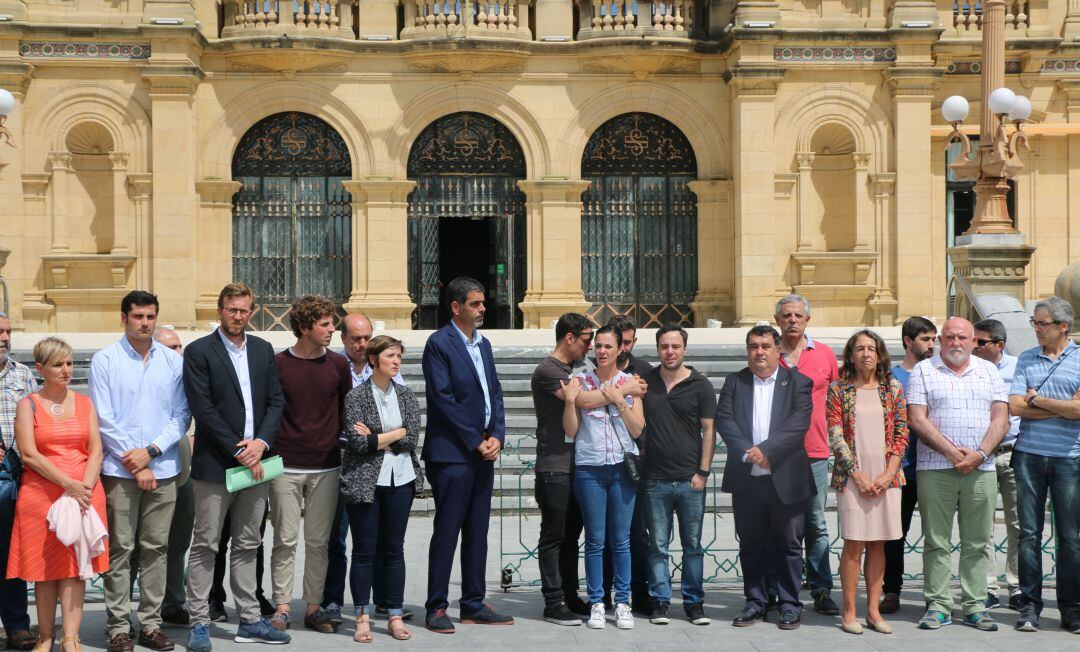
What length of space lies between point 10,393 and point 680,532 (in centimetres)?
426

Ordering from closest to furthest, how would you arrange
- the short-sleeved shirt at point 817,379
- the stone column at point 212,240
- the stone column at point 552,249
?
1. the short-sleeved shirt at point 817,379
2. the stone column at point 212,240
3. the stone column at point 552,249

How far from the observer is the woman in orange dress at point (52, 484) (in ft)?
26.3

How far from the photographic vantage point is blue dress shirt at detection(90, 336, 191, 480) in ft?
27.5

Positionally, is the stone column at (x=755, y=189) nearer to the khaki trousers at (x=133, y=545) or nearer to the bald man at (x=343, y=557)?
the bald man at (x=343, y=557)

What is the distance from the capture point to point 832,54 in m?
23.9

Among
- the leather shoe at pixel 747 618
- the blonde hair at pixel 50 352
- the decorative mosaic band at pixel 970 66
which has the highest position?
the decorative mosaic band at pixel 970 66

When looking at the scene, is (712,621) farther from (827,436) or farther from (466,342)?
(466,342)

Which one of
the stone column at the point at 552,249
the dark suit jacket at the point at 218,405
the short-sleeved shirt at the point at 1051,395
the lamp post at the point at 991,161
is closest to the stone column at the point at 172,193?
the stone column at the point at 552,249

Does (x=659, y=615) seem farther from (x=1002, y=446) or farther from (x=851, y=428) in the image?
(x=1002, y=446)

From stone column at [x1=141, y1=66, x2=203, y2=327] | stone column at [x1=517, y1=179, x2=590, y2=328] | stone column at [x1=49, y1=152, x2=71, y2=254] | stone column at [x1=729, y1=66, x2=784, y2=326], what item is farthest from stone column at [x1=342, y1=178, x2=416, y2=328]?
stone column at [x1=729, y1=66, x2=784, y2=326]

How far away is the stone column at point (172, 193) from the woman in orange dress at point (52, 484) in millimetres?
15333

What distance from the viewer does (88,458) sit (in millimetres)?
8164

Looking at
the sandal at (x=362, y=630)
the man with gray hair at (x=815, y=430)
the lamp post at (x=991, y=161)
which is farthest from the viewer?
the lamp post at (x=991, y=161)

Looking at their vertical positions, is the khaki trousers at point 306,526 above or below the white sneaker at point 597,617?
above
